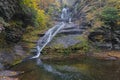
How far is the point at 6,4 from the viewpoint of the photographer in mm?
20094

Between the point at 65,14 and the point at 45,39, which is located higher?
the point at 65,14

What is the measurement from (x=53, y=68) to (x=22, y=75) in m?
3.66

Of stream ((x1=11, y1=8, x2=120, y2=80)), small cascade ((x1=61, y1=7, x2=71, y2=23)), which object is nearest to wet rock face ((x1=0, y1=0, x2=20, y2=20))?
stream ((x1=11, y1=8, x2=120, y2=80))

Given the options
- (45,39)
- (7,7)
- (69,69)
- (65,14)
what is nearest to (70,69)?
(69,69)

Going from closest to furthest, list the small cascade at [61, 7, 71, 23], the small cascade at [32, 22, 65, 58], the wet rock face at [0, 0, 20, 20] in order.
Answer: the wet rock face at [0, 0, 20, 20], the small cascade at [32, 22, 65, 58], the small cascade at [61, 7, 71, 23]

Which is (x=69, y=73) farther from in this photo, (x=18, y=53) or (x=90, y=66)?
(x=18, y=53)

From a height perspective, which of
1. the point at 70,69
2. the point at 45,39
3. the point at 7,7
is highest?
the point at 7,7

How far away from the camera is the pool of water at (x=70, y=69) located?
16422 mm

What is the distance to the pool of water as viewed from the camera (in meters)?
16.4

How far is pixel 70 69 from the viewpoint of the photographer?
1938 centimetres

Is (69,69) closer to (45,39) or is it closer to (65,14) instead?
(45,39)

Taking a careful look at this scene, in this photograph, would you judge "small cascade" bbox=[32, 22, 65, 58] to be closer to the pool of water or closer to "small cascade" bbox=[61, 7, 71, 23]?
the pool of water

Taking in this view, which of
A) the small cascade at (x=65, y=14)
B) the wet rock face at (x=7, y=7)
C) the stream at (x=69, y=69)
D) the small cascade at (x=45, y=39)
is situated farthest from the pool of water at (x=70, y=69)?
the small cascade at (x=65, y=14)

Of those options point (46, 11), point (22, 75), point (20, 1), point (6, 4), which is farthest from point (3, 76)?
point (46, 11)
